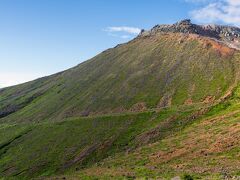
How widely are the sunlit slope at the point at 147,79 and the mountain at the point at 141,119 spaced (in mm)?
405

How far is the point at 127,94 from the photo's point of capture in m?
115

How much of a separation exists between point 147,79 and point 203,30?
222 ft

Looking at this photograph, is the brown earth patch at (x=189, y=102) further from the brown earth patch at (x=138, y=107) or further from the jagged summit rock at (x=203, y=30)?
the jagged summit rock at (x=203, y=30)

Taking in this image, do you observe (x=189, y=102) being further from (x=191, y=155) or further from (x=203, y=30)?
(x=203, y=30)

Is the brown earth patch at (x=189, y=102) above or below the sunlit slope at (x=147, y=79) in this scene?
below

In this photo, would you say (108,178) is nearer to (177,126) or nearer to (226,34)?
(177,126)

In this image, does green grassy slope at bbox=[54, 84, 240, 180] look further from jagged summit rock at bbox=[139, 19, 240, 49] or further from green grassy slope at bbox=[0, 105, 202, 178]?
jagged summit rock at bbox=[139, 19, 240, 49]

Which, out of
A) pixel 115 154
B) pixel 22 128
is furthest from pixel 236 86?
pixel 22 128

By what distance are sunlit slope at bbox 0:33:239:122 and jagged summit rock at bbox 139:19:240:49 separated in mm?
10267

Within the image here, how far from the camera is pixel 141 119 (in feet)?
289

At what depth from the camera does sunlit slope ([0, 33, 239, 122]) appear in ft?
334

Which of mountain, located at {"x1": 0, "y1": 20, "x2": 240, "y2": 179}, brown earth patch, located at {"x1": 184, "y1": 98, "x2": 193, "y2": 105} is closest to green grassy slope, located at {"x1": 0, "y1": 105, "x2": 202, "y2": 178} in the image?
Answer: mountain, located at {"x1": 0, "y1": 20, "x2": 240, "y2": 179}

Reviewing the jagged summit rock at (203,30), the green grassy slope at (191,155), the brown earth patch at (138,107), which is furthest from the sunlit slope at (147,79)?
the green grassy slope at (191,155)

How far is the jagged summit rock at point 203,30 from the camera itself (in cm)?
16651
